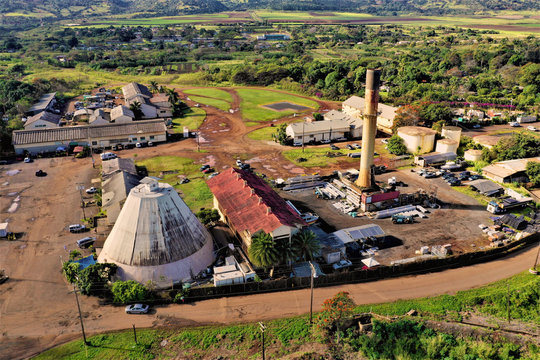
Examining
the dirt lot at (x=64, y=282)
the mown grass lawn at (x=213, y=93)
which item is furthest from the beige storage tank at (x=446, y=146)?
the mown grass lawn at (x=213, y=93)

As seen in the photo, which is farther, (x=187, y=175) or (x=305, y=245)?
(x=187, y=175)

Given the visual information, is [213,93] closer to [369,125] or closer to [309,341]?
[369,125]

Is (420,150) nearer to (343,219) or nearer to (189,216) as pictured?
(343,219)

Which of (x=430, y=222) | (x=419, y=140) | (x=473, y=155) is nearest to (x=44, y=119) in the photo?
(x=419, y=140)

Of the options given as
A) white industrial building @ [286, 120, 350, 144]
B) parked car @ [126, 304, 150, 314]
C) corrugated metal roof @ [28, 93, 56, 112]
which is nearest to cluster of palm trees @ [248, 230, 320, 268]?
parked car @ [126, 304, 150, 314]

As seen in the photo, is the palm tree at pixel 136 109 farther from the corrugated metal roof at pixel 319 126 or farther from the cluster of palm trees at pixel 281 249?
the cluster of palm trees at pixel 281 249

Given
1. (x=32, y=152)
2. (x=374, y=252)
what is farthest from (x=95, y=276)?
(x=32, y=152)
